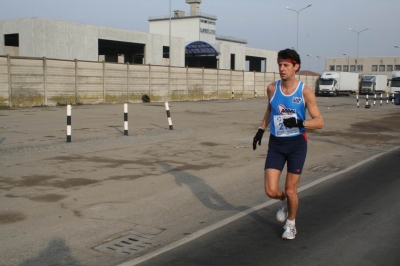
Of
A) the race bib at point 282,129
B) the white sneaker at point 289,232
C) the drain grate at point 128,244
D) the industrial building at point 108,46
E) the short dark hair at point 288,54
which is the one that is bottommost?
the drain grate at point 128,244

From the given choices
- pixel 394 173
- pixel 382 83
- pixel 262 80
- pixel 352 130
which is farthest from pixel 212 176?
pixel 382 83

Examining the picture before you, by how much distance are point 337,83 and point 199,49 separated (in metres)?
18.6

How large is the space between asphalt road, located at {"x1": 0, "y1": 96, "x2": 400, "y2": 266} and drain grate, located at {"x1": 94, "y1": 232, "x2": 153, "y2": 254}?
0.9 inches

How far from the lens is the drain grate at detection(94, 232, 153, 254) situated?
5078 mm

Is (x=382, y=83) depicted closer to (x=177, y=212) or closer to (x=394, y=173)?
(x=394, y=173)

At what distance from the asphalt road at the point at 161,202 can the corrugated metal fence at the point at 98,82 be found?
49.3ft

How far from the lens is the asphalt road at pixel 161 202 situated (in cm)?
514

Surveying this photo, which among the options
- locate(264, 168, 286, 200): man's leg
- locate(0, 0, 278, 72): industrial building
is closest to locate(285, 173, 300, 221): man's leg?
locate(264, 168, 286, 200): man's leg

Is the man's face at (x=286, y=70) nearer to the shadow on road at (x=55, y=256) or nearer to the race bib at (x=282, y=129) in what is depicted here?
the race bib at (x=282, y=129)

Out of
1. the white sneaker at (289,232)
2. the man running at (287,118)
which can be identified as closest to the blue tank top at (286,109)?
the man running at (287,118)

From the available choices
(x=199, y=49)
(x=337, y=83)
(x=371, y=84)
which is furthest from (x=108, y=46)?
(x=371, y=84)

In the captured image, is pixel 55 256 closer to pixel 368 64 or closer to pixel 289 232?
pixel 289 232

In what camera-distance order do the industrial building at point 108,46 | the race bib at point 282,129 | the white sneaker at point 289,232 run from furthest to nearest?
the industrial building at point 108,46, the white sneaker at point 289,232, the race bib at point 282,129

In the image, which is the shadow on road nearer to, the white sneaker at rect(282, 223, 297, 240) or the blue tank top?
the white sneaker at rect(282, 223, 297, 240)
